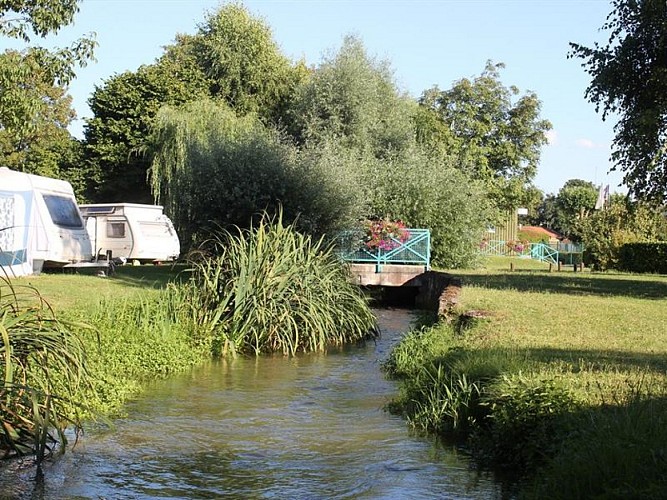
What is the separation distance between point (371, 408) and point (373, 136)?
26.2 metres

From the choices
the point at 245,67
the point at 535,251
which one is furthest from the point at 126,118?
the point at 535,251

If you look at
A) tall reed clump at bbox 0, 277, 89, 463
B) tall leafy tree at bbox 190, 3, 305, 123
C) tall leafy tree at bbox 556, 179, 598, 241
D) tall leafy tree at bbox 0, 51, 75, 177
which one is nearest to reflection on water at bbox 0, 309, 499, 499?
tall reed clump at bbox 0, 277, 89, 463

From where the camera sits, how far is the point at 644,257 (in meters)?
35.1

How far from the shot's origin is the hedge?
113ft

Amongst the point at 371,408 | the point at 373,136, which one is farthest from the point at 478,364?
the point at 373,136

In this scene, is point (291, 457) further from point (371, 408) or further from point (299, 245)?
point (299, 245)

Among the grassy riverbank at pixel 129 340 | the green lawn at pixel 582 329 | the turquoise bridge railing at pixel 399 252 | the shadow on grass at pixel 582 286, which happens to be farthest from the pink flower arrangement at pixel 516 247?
the grassy riverbank at pixel 129 340

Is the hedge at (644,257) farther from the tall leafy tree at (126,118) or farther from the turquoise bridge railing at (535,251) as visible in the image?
the tall leafy tree at (126,118)

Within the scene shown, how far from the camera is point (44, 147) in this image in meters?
43.4

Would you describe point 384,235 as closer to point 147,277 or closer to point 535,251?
point 147,277

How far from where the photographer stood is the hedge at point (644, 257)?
34344 mm

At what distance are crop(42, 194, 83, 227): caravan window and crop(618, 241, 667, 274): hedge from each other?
22156mm

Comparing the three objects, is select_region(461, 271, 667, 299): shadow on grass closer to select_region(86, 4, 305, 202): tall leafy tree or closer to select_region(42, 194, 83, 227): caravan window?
select_region(42, 194, 83, 227): caravan window

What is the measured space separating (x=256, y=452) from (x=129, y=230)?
23143 millimetres
